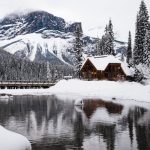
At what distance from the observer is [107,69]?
101 m

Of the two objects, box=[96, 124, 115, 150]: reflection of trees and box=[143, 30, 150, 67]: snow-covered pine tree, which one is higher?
box=[143, 30, 150, 67]: snow-covered pine tree

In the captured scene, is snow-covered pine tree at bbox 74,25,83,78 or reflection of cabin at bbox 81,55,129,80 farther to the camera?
snow-covered pine tree at bbox 74,25,83,78

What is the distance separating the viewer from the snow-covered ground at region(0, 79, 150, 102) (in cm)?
7209

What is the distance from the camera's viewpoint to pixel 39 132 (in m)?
34.1

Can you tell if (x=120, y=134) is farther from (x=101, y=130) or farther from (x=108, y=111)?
(x=108, y=111)

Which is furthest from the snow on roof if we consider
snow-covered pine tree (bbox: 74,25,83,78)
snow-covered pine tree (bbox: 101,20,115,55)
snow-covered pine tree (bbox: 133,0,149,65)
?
snow-covered pine tree (bbox: 101,20,115,55)

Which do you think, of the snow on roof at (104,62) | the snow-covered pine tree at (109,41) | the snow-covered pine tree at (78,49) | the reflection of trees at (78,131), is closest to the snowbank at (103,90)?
the snow on roof at (104,62)

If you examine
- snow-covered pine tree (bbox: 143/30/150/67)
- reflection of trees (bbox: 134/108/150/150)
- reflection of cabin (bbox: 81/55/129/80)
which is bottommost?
reflection of trees (bbox: 134/108/150/150)

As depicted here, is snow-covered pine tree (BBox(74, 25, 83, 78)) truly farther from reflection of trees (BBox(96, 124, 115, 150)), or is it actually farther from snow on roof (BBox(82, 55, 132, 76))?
reflection of trees (BBox(96, 124, 115, 150))

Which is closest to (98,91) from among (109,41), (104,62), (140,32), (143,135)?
(104,62)

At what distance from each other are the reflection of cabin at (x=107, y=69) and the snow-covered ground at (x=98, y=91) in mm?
8391

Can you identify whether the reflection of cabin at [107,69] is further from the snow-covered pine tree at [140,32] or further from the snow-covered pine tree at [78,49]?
the snow-covered pine tree at [140,32]

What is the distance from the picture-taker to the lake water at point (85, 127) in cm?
2864

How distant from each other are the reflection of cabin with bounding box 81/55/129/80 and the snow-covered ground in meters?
8.39
